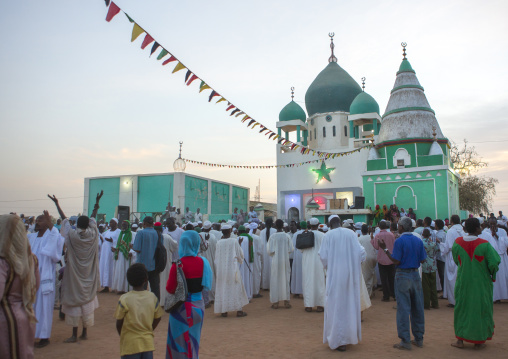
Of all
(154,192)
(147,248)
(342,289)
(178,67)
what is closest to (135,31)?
(178,67)

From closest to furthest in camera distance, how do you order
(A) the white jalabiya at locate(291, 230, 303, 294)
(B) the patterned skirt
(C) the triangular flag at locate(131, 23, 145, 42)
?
(B) the patterned skirt
(C) the triangular flag at locate(131, 23, 145, 42)
(A) the white jalabiya at locate(291, 230, 303, 294)

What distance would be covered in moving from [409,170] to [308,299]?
59.2ft

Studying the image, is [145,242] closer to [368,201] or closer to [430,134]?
[368,201]

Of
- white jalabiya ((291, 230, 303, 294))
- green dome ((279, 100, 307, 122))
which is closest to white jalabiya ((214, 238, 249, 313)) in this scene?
white jalabiya ((291, 230, 303, 294))

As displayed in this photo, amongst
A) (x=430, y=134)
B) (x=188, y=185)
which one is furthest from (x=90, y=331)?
(x=188, y=185)

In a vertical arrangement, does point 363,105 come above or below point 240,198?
above

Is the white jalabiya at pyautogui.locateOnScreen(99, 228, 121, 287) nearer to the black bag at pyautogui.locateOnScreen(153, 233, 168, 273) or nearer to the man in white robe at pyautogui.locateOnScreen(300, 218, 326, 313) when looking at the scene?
the black bag at pyautogui.locateOnScreen(153, 233, 168, 273)

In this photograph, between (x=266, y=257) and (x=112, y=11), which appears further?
(x=266, y=257)

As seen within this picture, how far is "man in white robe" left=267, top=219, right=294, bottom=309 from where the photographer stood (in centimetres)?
888

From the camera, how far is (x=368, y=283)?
956 cm

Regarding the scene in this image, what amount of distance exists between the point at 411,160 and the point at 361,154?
598cm

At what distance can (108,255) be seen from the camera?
1130 centimetres

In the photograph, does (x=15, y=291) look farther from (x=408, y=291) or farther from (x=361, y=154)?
(x=361, y=154)

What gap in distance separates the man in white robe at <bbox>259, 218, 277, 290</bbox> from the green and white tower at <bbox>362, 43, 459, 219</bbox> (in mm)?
14772
